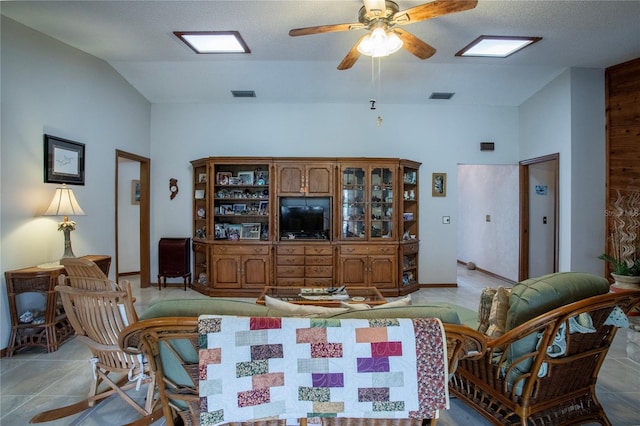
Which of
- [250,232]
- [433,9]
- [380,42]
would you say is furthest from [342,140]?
[433,9]

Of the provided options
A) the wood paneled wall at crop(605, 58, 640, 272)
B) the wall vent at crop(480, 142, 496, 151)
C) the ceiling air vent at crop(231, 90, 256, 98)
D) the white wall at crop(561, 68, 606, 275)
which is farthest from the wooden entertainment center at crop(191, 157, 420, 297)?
the wood paneled wall at crop(605, 58, 640, 272)

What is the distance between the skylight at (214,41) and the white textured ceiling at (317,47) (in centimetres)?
9

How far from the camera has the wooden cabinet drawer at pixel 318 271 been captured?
4.65 metres

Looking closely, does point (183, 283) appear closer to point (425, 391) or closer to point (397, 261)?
point (397, 261)

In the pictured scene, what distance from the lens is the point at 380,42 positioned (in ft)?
7.86

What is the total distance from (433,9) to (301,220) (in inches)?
130

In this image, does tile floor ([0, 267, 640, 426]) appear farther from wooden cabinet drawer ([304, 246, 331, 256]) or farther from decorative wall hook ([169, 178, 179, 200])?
wooden cabinet drawer ([304, 246, 331, 256])

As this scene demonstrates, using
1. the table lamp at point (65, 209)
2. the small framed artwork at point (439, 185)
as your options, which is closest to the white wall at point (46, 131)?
the table lamp at point (65, 209)

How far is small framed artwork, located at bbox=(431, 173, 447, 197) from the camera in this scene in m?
5.18

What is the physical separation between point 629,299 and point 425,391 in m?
1.28

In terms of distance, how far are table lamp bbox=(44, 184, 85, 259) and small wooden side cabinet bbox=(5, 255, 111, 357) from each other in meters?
0.28

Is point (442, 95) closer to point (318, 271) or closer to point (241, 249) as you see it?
point (318, 271)

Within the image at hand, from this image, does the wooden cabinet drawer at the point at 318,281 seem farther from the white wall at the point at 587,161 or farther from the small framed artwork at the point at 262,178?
the white wall at the point at 587,161

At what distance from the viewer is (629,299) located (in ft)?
5.19
